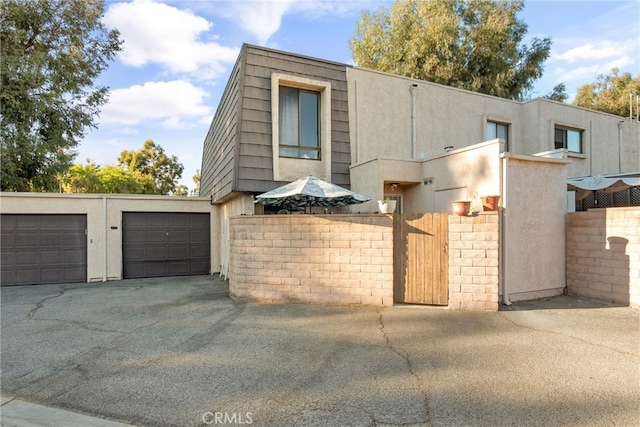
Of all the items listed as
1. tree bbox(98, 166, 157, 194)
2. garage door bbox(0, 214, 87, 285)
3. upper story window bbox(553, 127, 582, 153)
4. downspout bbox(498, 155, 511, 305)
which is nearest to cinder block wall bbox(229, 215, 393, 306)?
downspout bbox(498, 155, 511, 305)

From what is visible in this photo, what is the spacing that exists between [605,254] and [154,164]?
36.4 m

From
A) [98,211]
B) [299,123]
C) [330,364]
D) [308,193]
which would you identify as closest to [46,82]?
[98,211]

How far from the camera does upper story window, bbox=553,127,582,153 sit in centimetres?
1270

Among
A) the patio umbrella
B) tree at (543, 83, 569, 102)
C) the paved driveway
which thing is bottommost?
the paved driveway

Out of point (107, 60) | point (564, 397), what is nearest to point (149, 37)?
point (107, 60)

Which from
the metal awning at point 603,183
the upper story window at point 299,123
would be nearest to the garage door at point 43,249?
the upper story window at point 299,123

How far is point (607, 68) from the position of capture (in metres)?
25.7

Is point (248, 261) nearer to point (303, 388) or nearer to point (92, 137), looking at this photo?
point (303, 388)

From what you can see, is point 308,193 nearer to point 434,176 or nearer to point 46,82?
point 434,176

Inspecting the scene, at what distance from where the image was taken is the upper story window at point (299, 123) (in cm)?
886

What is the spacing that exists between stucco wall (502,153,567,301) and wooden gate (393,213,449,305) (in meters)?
1.48

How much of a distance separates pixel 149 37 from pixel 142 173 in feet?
89.5

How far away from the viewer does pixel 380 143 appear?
10102 millimetres

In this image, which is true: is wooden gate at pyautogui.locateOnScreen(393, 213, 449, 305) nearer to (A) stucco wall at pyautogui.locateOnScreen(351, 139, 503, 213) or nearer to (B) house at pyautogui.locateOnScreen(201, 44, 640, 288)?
(B) house at pyautogui.locateOnScreen(201, 44, 640, 288)
